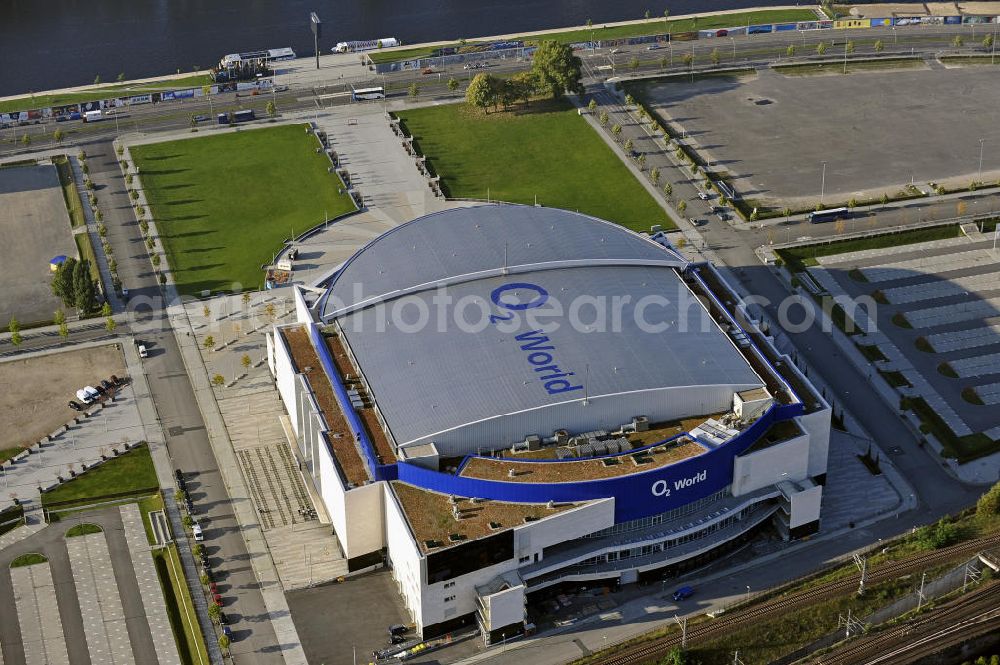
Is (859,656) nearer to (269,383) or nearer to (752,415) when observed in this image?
(752,415)

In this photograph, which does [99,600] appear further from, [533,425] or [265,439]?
[533,425]

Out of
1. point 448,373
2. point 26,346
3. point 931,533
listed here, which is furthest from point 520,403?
point 26,346

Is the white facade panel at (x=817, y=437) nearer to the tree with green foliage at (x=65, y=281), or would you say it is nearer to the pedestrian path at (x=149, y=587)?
the pedestrian path at (x=149, y=587)

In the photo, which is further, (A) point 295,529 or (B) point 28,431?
(B) point 28,431

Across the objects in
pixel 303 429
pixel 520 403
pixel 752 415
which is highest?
pixel 303 429

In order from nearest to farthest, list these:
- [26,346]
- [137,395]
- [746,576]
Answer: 1. [746,576]
2. [137,395]
3. [26,346]

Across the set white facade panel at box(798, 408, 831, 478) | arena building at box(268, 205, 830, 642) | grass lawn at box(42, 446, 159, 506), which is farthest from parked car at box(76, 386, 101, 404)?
white facade panel at box(798, 408, 831, 478)

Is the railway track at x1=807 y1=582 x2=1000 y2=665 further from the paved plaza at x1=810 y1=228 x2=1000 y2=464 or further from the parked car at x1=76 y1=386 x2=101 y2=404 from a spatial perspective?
the parked car at x1=76 y1=386 x2=101 y2=404
